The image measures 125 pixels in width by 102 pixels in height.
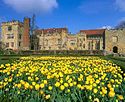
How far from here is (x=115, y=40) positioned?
7025cm

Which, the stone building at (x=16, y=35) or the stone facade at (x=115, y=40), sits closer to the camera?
the stone building at (x=16, y=35)

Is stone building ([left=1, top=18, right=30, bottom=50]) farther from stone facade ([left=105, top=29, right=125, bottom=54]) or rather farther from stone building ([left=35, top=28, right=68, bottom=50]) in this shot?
stone facade ([left=105, top=29, right=125, bottom=54])

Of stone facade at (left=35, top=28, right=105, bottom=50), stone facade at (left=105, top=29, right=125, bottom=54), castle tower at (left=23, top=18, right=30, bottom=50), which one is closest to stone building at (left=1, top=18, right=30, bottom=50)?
castle tower at (left=23, top=18, right=30, bottom=50)

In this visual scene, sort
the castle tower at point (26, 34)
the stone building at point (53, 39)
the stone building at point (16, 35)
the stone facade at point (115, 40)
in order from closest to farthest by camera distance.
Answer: the stone building at point (16, 35) → the stone facade at point (115, 40) → the castle tower at point (26, 34) → the stone building at point (53, 39)

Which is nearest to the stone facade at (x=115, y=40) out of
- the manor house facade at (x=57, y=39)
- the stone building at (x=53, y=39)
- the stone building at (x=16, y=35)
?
the manor house facade at (x=57, y=39)

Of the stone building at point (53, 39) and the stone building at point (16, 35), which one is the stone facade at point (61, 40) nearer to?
the stone building at point (53, 39)

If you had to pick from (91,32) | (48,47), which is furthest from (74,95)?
(91,32)

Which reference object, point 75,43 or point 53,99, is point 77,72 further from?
point 75,43

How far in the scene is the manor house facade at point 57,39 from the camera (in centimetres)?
7006

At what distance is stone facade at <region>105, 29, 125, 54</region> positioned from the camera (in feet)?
230

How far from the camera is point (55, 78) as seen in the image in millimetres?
6176

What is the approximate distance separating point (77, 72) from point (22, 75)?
59.4 inches

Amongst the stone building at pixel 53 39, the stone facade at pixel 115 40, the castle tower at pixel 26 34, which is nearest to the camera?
the stone facade at pixel 115 40

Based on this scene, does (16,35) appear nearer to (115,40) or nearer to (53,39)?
(53,39)
